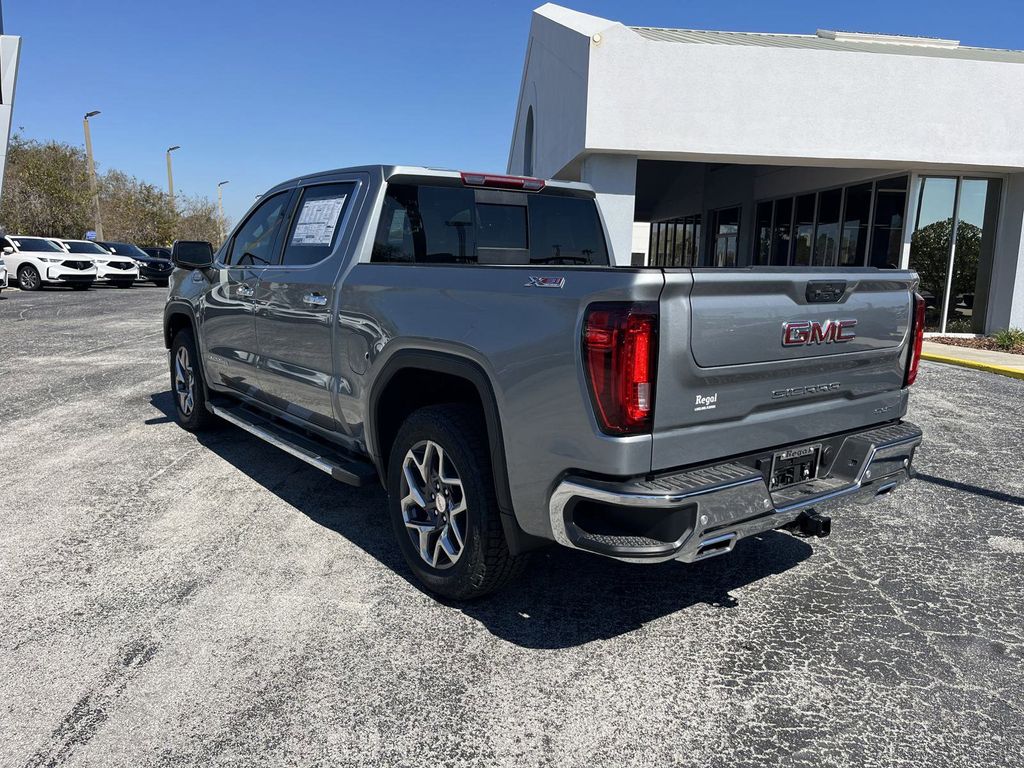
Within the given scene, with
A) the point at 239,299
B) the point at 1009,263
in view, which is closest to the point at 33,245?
the point at 239,299

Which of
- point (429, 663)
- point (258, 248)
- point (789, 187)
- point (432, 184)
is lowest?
point (429, 663)

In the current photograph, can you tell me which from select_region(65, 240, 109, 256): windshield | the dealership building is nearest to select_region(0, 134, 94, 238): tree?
select_region(65, 240, 109, 256): windshield

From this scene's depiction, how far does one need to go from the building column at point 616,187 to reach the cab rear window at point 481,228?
9453 mm

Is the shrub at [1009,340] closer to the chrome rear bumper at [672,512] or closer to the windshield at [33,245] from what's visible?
the chrome rear bumper at [672,512]

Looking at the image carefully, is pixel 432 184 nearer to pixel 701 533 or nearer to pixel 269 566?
pixel 269 566

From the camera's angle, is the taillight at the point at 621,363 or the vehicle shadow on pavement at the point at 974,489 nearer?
the taillight at the point at 621,363

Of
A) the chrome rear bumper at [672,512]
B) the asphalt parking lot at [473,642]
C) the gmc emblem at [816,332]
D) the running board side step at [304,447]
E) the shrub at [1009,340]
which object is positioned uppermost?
the gmc emblem at [816,332]

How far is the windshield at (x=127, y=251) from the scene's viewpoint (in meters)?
28.8

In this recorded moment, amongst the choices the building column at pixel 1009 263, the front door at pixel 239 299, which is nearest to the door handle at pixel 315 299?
the front door at pixel 239 299

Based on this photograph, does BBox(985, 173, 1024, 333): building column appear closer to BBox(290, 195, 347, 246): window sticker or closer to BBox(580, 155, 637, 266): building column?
BBox(580, 155, 637, 266): building column

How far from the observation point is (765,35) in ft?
62.1

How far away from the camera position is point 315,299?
164 inches

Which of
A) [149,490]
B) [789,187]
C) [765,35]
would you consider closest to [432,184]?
[149,490]

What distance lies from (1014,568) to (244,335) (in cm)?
476
